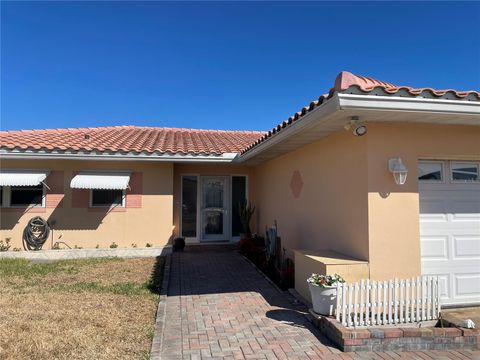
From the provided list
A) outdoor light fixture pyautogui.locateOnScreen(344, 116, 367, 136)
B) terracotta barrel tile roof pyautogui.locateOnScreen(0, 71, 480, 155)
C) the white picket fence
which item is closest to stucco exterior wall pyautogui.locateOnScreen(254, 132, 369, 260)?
outdoor light fixture pyautogui.locateOnScreen(344, 116, 367, 136)

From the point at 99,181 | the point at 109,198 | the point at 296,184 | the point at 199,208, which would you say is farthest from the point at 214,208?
the point at 296,184

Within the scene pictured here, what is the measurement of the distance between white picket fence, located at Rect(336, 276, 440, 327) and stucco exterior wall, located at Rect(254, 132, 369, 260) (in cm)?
100

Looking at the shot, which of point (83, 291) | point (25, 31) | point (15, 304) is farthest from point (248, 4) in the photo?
point (15, 304)

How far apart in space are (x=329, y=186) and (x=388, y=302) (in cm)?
354

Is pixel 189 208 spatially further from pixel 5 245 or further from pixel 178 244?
pixel 5 245

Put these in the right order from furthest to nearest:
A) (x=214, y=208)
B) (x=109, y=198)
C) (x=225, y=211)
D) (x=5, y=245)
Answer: (x=225, y=211) < (x=214, y=208) < (x=109, y=198) < (x=5, y=245)

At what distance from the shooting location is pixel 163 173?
618 inches

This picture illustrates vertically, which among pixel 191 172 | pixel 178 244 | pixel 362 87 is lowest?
pixel 178 244

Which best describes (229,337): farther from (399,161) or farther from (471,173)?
(471,173)

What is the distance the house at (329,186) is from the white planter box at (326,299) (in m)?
0.60

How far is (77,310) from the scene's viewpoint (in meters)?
7.75

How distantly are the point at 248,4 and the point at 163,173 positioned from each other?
793cm

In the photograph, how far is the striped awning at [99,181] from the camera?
46.3 ft

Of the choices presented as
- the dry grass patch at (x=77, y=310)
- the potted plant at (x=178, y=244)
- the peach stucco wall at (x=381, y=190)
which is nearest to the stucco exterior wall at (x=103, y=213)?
the potted plant at (x=178, y=244)
